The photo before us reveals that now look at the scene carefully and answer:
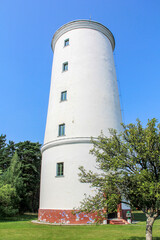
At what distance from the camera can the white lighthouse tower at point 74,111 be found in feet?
56.8

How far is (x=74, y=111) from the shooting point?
19.8 m

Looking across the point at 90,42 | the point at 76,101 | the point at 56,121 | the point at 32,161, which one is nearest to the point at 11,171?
the point at 32,161

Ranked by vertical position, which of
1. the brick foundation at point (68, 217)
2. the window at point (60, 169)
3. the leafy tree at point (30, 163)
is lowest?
the brick foundation at point (68, 217)

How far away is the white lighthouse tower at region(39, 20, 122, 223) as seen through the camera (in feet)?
56.8

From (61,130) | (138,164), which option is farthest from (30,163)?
(138,164)

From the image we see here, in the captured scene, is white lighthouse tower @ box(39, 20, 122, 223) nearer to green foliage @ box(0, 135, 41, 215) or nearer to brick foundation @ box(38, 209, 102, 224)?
brick foundation @ box(38, 209, 102, 224)

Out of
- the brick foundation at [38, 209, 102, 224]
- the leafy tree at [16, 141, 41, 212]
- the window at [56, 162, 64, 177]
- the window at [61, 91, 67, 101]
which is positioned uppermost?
the window at [61, 91, 67, 101]

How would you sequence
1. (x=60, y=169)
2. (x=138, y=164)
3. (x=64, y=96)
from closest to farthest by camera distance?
(x=138, y=164), (x=60, y=169), (x=64, y=96)

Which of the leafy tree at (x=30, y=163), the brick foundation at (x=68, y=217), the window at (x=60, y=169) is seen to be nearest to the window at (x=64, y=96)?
the window at (x=60, y=169)

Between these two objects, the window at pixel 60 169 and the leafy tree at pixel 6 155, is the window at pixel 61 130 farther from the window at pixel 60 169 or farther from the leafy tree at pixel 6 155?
the leafy tree at pixel 6 155

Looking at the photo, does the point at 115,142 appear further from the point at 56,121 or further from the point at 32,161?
the point at 32,161

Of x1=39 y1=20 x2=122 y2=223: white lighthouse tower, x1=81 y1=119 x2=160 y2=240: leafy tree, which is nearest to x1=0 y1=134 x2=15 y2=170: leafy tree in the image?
x1=39 y1=20 x2=122 y2=223: white lighthouse tower

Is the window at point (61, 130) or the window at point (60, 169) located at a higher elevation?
the window at point (61, 130)

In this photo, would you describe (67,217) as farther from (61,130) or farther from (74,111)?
(74,111)
